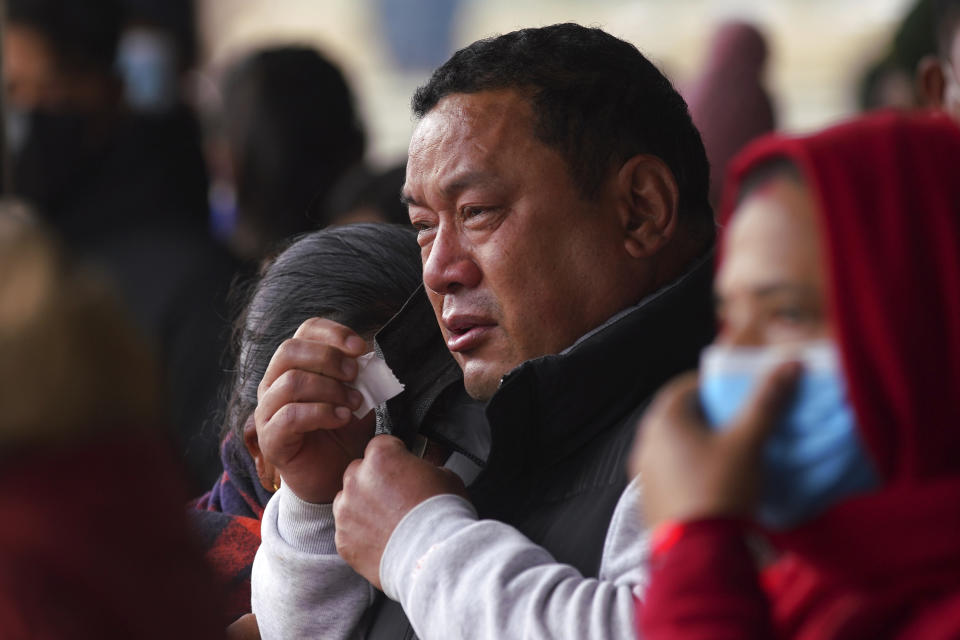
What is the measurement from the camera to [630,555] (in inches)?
69.2

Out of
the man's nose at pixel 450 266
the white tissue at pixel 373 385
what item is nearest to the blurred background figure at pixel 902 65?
the man's nose at pixel 450 266

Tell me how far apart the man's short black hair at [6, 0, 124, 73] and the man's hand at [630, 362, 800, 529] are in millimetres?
3103

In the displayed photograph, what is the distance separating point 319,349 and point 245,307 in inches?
21.4

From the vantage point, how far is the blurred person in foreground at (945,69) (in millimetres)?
2805

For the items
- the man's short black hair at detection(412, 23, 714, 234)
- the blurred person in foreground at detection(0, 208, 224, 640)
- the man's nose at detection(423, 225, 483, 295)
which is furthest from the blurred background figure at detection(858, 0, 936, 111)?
the blurred person in foreground at detection(0, 208, 224, 640)

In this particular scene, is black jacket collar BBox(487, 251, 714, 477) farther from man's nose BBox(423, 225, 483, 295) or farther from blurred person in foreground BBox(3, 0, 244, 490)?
blurred person in foreground BBox(3, 0, 244, 490)

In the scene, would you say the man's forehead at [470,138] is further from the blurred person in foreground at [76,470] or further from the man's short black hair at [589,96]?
the blurred person in foreground at [76,470]

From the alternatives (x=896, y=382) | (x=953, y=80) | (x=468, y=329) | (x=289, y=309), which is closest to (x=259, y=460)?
(x=289, y=309)

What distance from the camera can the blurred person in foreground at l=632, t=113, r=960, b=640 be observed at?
46.6 inches

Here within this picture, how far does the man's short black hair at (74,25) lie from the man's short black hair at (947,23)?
2251 millimetres

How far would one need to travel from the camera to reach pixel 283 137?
4.19 meters

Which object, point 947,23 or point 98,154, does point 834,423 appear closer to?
point 947,23

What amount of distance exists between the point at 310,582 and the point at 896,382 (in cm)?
119

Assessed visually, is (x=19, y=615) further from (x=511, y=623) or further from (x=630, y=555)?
(x=630, y=555)
